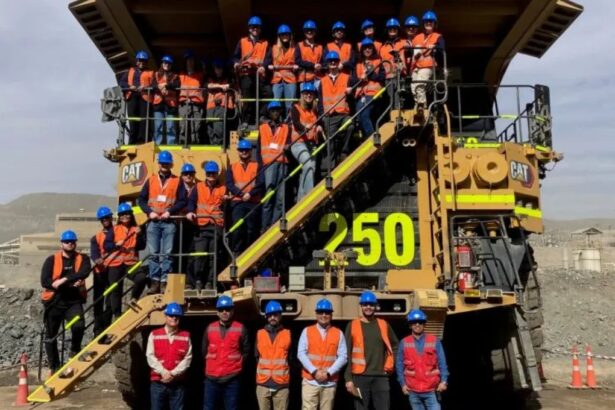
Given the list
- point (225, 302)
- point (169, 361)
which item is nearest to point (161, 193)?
point (225, 302)

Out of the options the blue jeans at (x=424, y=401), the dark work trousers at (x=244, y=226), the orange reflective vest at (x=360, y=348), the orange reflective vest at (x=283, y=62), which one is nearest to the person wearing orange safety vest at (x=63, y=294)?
the dark work trousers at (x=244, y=226)

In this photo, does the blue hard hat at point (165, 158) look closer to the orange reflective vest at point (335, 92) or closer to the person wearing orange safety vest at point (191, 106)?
the person wearing orange safety vest at point (191, 106)

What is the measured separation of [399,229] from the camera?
7227 millimetres

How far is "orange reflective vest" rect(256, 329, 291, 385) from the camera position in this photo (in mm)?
5641

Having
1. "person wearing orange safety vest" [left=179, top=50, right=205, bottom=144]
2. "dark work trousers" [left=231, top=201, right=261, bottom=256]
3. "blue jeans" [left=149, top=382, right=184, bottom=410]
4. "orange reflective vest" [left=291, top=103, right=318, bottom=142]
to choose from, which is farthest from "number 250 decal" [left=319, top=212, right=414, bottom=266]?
"blue jeans" [left=149, top=382, right=184, bottom=410]

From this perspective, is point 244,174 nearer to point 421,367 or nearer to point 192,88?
point 192,88

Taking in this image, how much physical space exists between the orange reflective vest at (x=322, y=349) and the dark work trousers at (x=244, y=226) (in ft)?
5.32

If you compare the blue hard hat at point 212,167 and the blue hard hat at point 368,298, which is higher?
the blue hard hat at point 212,167

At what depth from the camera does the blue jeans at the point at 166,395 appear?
5684 mm

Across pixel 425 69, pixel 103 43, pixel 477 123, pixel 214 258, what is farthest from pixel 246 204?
pixel 103 43

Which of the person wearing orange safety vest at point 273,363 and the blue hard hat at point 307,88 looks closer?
the person wearing orange safety vest at point 273,363

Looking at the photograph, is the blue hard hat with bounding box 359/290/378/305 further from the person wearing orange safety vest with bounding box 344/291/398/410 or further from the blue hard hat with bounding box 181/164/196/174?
the blue hard hat with bounding box 181/164/196/174

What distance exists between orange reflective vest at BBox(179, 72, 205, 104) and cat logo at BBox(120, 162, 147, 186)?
1.19 m

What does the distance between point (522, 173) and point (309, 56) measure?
2826mm
